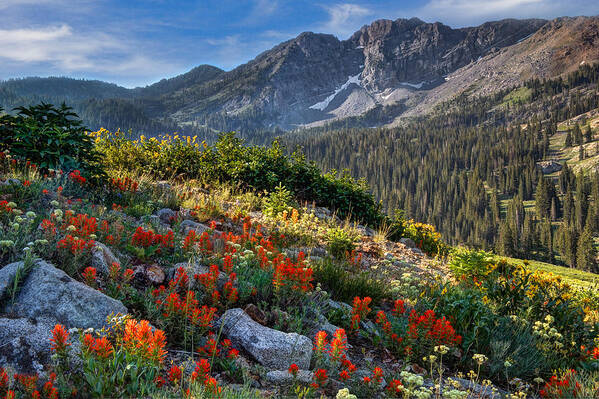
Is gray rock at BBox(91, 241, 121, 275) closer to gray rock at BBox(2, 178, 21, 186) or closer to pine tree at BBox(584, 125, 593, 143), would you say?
gray rock at BBox(2, 178, 21, 186)

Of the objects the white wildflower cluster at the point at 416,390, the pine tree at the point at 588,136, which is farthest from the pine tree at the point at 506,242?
the white wildflower cluster at the point at 416,390

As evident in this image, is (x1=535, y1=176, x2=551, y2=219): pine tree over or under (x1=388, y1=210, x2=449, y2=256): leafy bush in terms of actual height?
under

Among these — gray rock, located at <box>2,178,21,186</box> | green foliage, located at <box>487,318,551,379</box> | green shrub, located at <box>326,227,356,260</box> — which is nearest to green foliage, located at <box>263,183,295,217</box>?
green shrub, located at <box>326,227,356,260</box>

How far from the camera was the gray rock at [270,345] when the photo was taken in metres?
3.10

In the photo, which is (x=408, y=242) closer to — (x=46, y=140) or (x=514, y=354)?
(x=514, y=354)

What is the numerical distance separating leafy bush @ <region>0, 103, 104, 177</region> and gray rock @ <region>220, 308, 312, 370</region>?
19.6 feet

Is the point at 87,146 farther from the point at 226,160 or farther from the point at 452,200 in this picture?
the point at 452,200

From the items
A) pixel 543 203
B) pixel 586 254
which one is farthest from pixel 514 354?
pixel 543 203

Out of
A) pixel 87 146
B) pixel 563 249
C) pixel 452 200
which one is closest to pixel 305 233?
pixel 87 146

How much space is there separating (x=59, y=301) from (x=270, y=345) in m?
1.83

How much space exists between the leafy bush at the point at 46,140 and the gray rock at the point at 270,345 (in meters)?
5.97

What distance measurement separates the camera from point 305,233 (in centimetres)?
793

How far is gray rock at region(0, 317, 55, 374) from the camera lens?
7.66ft

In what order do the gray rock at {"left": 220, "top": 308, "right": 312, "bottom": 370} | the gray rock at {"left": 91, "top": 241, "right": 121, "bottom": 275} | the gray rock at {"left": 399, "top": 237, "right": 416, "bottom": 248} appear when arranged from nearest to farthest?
1. the gray rock at {"left": 220, "top": 308, "right": 312, "bottom": 370}
2. the gray rock at {"left": 91, "top": 241, "right": 121, "bottom": 275}
3. the gray rock at {"left": 399, "top": 237, "right": 416, "bottom": 248}
